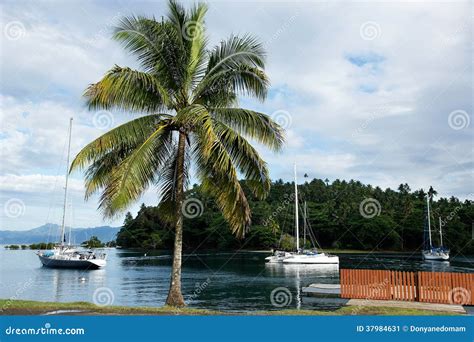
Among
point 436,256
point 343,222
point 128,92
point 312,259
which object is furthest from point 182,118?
point 343,222

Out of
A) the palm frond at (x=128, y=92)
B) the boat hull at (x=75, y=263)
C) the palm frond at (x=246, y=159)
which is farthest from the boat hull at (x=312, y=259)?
the palm frond at (x=128, y=92)

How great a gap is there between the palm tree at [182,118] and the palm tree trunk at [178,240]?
38 mm

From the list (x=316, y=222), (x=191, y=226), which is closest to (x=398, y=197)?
(x=316, y=222)

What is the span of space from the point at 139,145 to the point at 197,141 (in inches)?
91.0

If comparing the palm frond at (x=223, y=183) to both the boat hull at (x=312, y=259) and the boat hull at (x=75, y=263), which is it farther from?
the boat hull at (x=312, y=259)

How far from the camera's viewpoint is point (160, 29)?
1712 cm

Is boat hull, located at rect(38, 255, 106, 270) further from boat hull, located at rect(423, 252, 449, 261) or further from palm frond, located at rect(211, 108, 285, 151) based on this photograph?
boat hull, located at rect(423, 252, 449, 261)

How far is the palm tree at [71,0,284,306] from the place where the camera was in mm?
16352

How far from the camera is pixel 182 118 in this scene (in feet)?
52.4

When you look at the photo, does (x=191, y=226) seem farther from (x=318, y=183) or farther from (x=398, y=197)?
(x=398, y=197)

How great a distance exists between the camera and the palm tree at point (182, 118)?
16352 mm

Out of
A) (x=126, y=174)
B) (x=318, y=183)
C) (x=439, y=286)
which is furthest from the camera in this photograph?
(x=318, y=183)

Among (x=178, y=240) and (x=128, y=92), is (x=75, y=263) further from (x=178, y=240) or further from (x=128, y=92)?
(x=128, y=92)

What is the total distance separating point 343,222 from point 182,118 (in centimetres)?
10406
